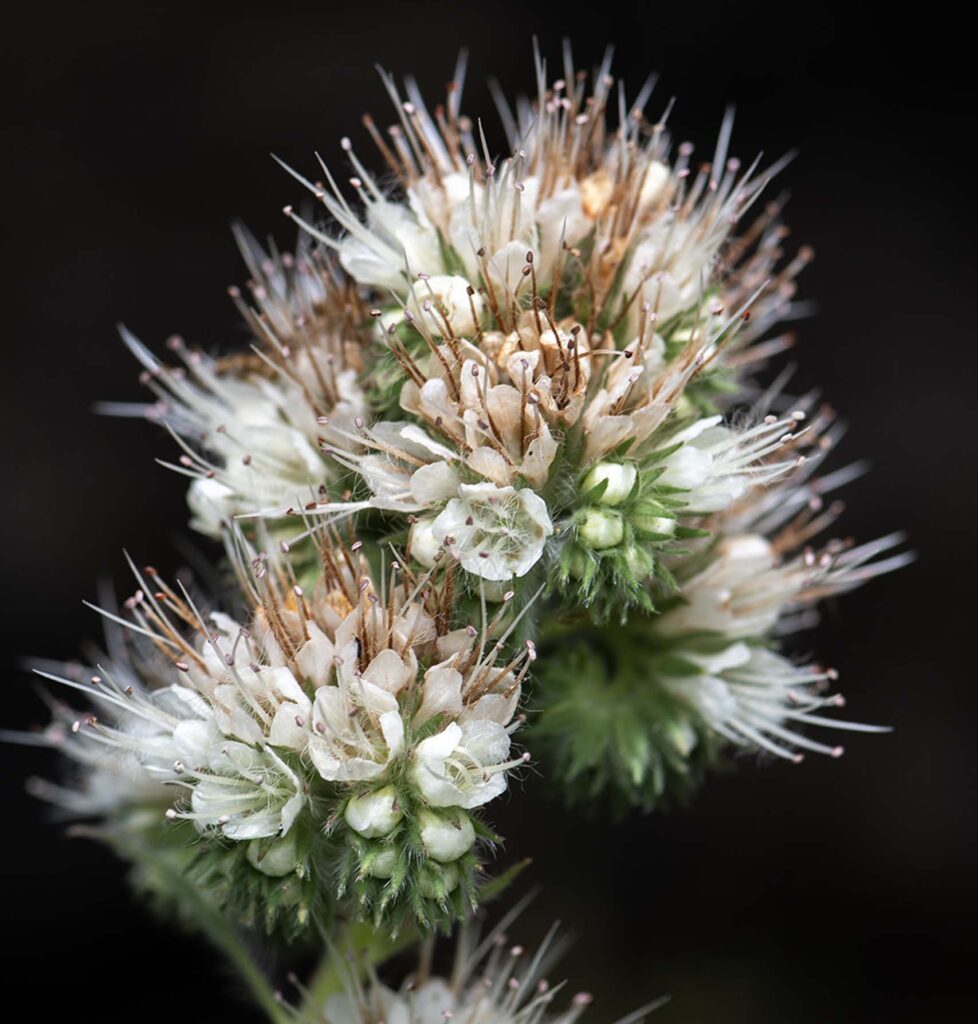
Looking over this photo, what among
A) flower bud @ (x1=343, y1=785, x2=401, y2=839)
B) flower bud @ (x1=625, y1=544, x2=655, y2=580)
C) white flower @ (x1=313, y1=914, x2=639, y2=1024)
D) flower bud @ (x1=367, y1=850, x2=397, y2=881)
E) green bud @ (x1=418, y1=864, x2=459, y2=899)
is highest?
flower bud @ (x1=625, y1=544, x2=655, y2=580)

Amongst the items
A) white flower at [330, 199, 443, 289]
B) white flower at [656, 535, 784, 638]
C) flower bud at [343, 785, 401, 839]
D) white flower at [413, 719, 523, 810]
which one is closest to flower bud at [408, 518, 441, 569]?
white flower at [413, 719, 523, 810]

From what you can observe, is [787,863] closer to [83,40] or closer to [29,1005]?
[29,1005]

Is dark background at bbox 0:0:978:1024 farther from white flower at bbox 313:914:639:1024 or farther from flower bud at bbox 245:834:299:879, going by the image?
flower bud at bbox 245:834:299:879

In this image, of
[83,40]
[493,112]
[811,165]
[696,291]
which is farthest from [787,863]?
[83,40]

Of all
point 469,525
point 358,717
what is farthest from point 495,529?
point 358,717

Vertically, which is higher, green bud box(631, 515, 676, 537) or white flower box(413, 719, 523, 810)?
green bud box(631, 515, 676, 537)
